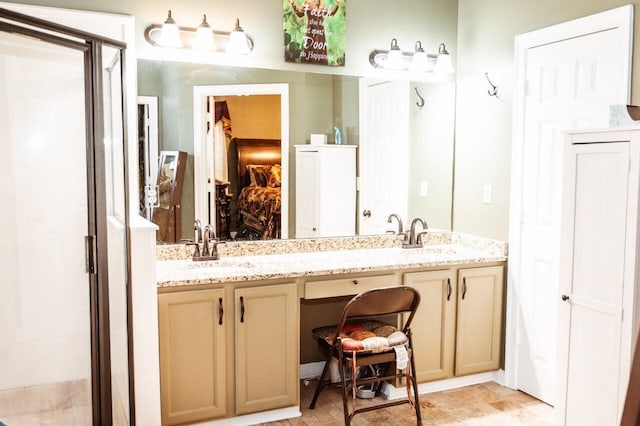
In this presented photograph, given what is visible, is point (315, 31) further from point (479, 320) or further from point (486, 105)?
point (479, 320)

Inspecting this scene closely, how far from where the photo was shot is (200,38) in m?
3.12

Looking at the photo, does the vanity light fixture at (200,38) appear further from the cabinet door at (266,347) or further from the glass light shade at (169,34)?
the cabinet door at (266,347)

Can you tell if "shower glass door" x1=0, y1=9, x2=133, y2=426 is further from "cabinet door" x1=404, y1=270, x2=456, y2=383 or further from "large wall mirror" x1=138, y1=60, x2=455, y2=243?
"cabinet door" x1=404, y1=270, x2=456, y2=383

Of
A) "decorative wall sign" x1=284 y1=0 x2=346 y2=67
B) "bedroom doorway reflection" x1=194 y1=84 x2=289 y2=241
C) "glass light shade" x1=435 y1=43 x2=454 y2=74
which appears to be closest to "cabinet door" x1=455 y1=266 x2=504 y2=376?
"bedroom doorway reflection" x1=194 y1=84 x2=289 y2=241

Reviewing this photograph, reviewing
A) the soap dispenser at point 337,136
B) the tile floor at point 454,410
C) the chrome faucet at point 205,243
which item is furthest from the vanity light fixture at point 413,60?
the tile floor at point 454,410

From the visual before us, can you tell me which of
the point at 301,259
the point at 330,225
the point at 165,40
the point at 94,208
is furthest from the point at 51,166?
the point at 330,225

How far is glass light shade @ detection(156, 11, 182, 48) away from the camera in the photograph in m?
3.02

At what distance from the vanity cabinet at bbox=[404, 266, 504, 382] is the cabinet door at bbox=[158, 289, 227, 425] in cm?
111

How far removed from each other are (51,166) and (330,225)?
5.41ft

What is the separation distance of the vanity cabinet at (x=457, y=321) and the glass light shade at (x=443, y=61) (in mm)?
1348

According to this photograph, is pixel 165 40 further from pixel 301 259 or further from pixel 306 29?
pixel 301 259

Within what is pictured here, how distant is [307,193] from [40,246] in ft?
4.98

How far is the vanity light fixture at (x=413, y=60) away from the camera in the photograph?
3625 millimetres

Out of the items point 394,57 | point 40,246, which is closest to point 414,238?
point 394,57
